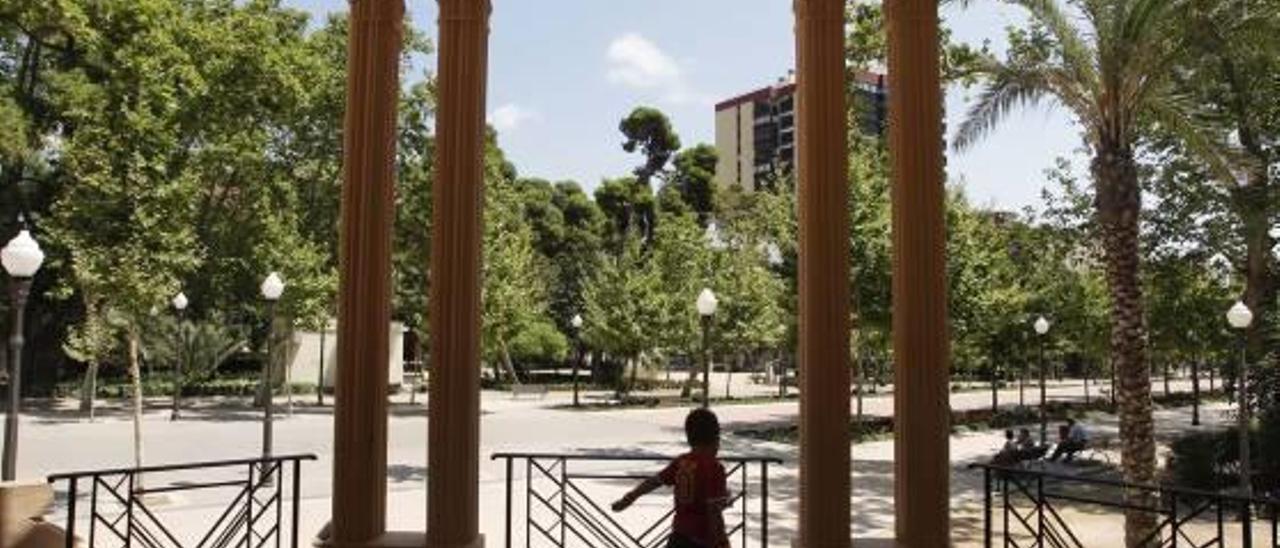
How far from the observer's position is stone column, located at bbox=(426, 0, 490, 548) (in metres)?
6.75

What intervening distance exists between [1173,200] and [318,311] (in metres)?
23.7

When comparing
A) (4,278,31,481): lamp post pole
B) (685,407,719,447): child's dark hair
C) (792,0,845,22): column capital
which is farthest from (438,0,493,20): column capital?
(4,278,31,481): lamp post pole

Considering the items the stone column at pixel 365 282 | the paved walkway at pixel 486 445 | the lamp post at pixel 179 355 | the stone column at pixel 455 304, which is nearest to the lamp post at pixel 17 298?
the paved walkway at pixel 486 445

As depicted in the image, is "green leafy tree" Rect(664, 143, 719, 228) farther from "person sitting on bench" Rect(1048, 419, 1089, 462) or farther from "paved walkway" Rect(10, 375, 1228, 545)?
"person sitting on bench" Rect(1048, 419, 1089, 462)

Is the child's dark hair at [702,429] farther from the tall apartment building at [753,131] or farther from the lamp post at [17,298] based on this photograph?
the tall apartment building at [753,131]

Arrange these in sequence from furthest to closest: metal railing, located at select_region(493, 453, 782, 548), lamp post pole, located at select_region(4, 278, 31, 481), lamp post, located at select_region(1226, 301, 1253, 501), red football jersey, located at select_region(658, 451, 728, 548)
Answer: lamp post, located at select_region(1226, 301, 1253, 501) → lamp post pole, located at select_region(4, 278, 31, 481) → metal railing, located at select_region(493, 453, 782, 548) → red football jersey, located at select_region(658, 451, 728, 548)

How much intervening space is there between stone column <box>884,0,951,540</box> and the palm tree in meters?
6.84

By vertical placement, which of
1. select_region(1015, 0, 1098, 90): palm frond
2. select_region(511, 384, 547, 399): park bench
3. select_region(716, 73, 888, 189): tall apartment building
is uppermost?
select_region(716, 73, 888, 189): tall apartment building

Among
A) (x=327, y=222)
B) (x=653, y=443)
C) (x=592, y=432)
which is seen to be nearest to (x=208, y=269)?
(x=327, y=222)

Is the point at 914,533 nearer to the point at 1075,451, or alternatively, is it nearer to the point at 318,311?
the point at 1075,451

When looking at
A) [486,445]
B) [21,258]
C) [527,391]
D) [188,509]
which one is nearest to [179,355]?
[486,445]

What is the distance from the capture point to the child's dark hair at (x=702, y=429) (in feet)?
18.0

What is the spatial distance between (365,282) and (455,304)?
65cm

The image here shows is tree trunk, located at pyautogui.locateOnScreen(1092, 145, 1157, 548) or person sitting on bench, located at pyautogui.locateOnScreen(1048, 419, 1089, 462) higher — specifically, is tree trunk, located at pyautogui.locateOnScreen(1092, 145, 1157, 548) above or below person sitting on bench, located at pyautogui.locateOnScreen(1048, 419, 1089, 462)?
above
